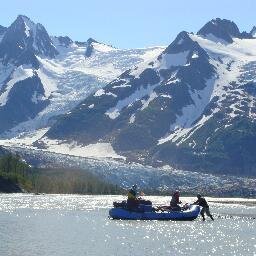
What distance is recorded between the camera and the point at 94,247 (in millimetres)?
80500

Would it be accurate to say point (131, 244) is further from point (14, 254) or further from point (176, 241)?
point (14, 254)

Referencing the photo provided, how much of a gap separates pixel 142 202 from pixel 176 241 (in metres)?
47.4

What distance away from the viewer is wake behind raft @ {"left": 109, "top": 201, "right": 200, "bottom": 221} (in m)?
133

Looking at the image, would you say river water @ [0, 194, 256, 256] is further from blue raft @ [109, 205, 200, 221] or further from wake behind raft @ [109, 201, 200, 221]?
wake behind raft @ [109, 201, 200, 221]

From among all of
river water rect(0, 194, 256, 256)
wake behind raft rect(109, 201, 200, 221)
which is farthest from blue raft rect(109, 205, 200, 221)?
river water rect(0, 194, 256, 256)

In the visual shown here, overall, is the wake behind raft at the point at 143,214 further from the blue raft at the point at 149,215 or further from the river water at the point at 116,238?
the river water at the point at 116,238

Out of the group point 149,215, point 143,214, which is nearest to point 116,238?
point 143,214

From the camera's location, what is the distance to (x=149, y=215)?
134 m

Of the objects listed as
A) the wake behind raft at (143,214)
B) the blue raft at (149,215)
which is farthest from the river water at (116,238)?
the wake behind raft at (143,214)

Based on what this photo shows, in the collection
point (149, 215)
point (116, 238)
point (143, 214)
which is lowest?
point (116, 238)

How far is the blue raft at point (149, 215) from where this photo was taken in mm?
132875

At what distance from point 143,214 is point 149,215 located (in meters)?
1.16

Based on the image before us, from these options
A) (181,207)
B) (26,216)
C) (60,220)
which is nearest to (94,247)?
(60,220)

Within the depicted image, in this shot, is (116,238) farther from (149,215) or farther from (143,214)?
(149,215)
